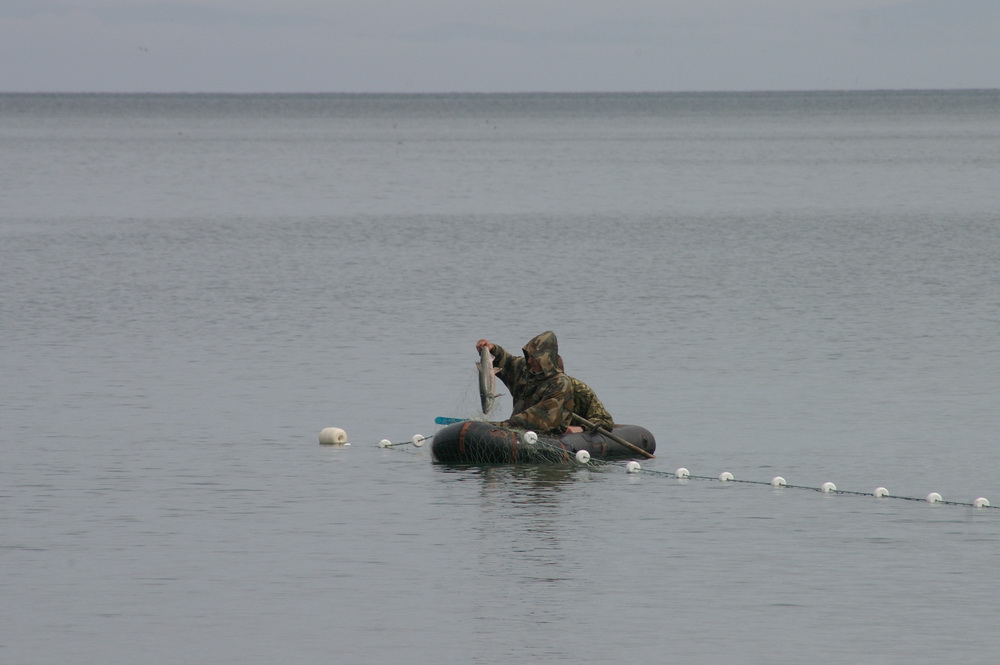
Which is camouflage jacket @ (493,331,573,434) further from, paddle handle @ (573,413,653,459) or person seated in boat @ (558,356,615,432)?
person seated in boat @ (558,356,615,432)

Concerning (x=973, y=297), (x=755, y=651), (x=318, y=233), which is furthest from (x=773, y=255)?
(x=755, y=651)

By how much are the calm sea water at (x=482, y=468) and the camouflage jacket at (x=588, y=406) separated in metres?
0.74

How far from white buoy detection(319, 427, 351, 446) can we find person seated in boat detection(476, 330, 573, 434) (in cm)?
239

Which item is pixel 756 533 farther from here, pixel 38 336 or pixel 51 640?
pixel 38 336

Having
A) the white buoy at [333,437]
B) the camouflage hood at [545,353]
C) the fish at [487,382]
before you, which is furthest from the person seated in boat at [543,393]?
the white buoy at [333,437]

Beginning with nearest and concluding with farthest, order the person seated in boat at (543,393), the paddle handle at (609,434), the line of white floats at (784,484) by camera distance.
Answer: the line of white floats at (784,484), the person seated in boat at (543,393), the paddle handle at (609,434)

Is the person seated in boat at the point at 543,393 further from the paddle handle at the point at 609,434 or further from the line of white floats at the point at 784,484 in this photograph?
the line of white floats at the point at 784,484

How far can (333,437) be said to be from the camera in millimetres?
19891

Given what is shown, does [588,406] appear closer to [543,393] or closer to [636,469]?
[543,393]

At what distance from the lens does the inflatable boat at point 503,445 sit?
715 inches

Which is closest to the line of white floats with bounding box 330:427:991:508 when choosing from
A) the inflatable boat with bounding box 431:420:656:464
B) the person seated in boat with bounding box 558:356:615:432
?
the inflatable boat with bounding box 431:420:656:464

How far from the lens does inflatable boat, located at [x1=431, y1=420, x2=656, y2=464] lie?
59.6 feet

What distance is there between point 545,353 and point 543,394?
45cm

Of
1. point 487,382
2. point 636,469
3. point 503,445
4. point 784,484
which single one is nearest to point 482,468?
point 503,445
